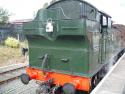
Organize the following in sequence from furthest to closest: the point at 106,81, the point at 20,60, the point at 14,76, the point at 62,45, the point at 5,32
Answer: the point at 5,32 < the point at 20,60 < the point at 14,76 < the point at 106,81 < the point at 62,45

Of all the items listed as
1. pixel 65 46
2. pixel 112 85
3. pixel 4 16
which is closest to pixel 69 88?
pixel 65 46

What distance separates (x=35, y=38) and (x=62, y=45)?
0.91 meters

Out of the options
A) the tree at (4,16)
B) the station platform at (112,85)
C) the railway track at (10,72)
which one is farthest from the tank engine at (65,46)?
the tree at (4,16)

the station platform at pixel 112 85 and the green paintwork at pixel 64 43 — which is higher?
the green paintwork at pixel 64 43

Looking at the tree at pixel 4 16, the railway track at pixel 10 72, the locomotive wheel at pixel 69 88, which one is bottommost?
the railway track at pixel 10 72

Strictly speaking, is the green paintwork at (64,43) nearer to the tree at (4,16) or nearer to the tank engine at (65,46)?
the tank engine at (65,46)

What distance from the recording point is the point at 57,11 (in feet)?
18.0

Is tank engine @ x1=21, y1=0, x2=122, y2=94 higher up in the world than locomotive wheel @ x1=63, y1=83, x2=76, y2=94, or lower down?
higher up

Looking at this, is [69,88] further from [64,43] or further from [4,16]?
[4,16]

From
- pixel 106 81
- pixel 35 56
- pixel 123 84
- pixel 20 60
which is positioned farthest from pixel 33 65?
pixel 20 60

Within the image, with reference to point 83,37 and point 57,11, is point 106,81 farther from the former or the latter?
point 57,11

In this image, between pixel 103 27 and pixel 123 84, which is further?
pixel 103 27

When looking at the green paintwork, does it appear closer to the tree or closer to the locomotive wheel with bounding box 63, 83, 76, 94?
the locomotive wheel with bounding box 63, 83, 76, 94

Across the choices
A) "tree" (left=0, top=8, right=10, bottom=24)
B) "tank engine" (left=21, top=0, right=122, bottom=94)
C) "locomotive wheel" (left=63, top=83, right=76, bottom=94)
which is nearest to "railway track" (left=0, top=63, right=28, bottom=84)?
"tank engine" (left=21, top=0, right=122, bottom=94)
